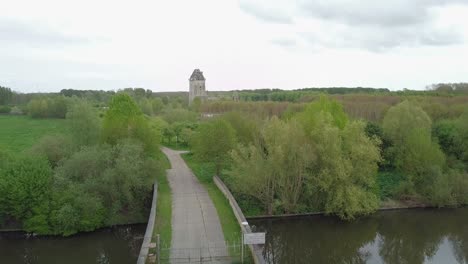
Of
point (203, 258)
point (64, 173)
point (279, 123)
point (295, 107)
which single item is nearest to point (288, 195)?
point (279, 123)

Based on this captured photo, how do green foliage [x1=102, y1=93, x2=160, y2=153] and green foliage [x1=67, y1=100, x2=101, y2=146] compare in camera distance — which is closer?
green foliage [x1=102, y1=93, x2=160, y2=153]

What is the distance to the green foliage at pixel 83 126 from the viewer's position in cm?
3638

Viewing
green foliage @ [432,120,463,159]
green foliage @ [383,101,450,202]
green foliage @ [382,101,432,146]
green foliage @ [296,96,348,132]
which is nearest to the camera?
green foliage @ [383,101,450,202]

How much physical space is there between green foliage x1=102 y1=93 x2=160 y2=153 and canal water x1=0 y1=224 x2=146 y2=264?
8454 millimetres

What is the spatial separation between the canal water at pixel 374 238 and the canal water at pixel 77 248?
872 cm

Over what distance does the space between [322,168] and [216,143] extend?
9.68 m

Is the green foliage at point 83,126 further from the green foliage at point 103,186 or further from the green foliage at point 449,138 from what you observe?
the green foliage at point 449,138

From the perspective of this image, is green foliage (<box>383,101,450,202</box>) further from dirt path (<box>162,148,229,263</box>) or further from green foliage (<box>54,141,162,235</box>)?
green foliage (<box>54,141,162,235</box>)

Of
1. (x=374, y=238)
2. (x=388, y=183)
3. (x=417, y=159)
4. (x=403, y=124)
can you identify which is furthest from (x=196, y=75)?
(x=374, y=238)

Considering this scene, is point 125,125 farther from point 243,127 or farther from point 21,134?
point 21,134

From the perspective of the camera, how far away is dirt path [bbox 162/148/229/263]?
19.9 m

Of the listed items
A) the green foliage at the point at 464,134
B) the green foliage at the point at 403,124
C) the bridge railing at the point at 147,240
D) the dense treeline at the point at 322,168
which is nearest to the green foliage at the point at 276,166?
the dense treeline at the point at 322,168

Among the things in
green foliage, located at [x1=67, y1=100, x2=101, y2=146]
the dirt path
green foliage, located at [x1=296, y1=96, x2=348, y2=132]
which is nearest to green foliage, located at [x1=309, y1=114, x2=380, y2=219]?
green foliage, located at [x1=296, y1=96, x2=348, y2=132]

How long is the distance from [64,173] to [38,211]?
3159 mm
